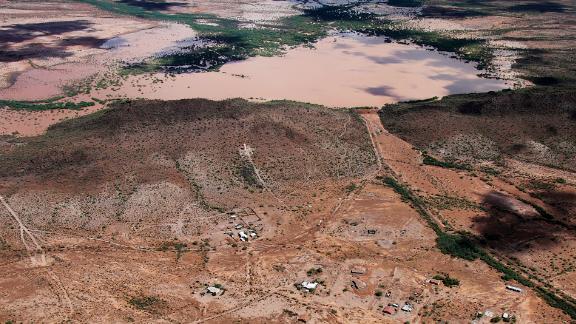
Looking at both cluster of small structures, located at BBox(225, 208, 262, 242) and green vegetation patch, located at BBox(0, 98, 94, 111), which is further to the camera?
green vegetation patch, located at BBox(0, 98, 94, 111)

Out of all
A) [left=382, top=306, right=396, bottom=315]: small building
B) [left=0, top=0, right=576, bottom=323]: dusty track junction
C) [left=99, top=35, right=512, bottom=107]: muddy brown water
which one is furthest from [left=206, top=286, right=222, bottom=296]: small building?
[left=99, top=35, right=512, bottom=107]: muddy brown water

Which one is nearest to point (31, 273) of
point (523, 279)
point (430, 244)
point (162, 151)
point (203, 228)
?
point (203, 228)

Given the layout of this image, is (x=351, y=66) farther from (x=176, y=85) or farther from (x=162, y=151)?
(x=162, y=151)

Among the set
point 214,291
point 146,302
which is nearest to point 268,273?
point 214,291

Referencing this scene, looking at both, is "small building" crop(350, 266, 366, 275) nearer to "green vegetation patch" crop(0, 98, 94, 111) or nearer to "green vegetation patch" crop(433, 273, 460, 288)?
"green vegetation patch" crop(433, 273, 460, 288)

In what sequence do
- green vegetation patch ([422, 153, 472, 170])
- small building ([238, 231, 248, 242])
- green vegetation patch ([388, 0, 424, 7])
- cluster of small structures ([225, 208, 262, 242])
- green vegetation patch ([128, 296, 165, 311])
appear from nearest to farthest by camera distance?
green vegetation patch ([128, 296, 165, 311]), small building ([238, 231, 248, 242]), cluster of small structures ([225, 208, 262, 242]), green vegetation patch ([422, 153, 472, 170]), green vegetation patch ([388, 0, 424, 7])

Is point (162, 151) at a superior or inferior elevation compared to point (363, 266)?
superior

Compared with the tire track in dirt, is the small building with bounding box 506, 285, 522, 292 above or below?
below
